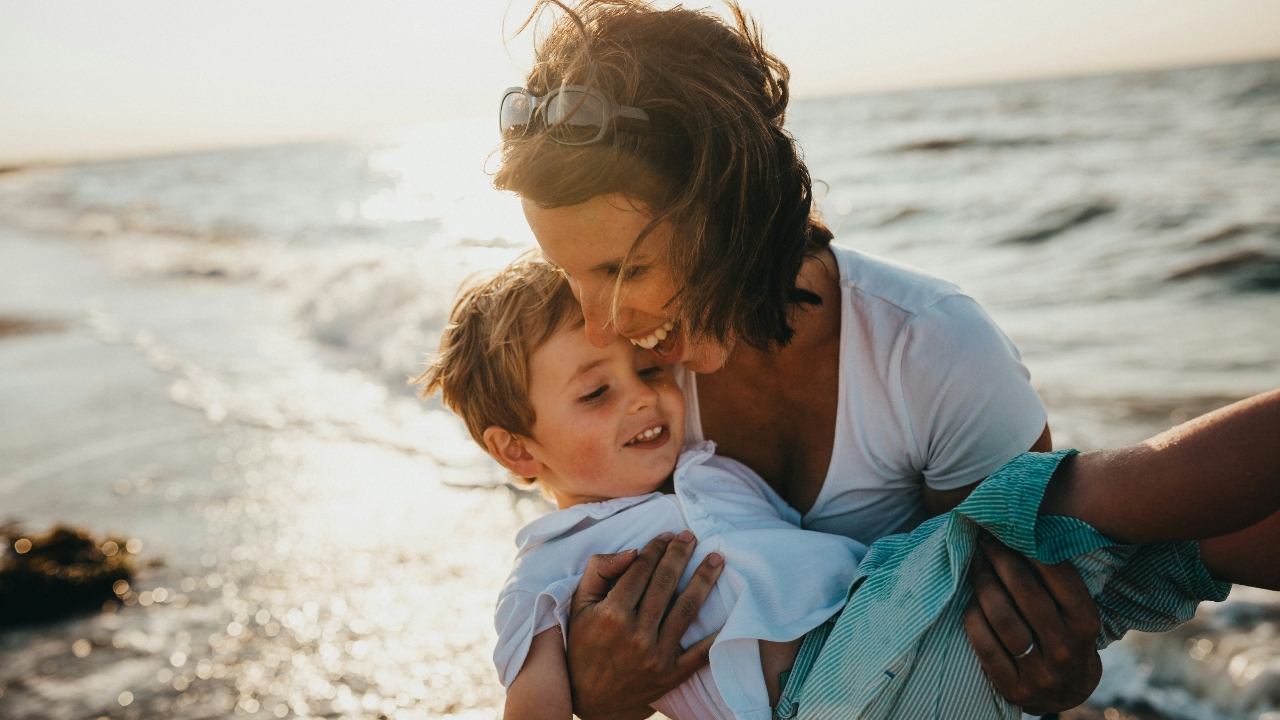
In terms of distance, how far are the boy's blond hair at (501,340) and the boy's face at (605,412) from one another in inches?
1.7

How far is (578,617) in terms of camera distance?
2020 mm

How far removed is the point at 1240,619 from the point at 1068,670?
214 cm

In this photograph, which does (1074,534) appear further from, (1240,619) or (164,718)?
(164,718)

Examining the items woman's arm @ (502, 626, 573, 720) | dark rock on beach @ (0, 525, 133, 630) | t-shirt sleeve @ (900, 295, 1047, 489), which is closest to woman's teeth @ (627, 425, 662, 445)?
woman's arm @ (502, 626, 573, 720)

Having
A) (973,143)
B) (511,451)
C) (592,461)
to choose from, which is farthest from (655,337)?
(973,143)

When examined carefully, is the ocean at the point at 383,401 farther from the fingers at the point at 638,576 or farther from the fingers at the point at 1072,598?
the fingers at the point at 1072,598

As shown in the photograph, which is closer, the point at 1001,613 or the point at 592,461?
the point at 1001,613

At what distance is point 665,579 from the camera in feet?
6.63

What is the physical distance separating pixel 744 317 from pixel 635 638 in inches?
30.2

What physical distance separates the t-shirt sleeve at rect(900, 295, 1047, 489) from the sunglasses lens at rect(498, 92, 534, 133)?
994mm

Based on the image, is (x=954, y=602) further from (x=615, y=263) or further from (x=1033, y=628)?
(x=615, y=263)

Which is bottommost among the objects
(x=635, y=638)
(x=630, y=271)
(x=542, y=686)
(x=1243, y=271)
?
(x=1243, y=271)

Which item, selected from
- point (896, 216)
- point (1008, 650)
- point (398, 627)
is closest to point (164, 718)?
point (398, 627)

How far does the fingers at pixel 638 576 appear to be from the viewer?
6.51 ft
